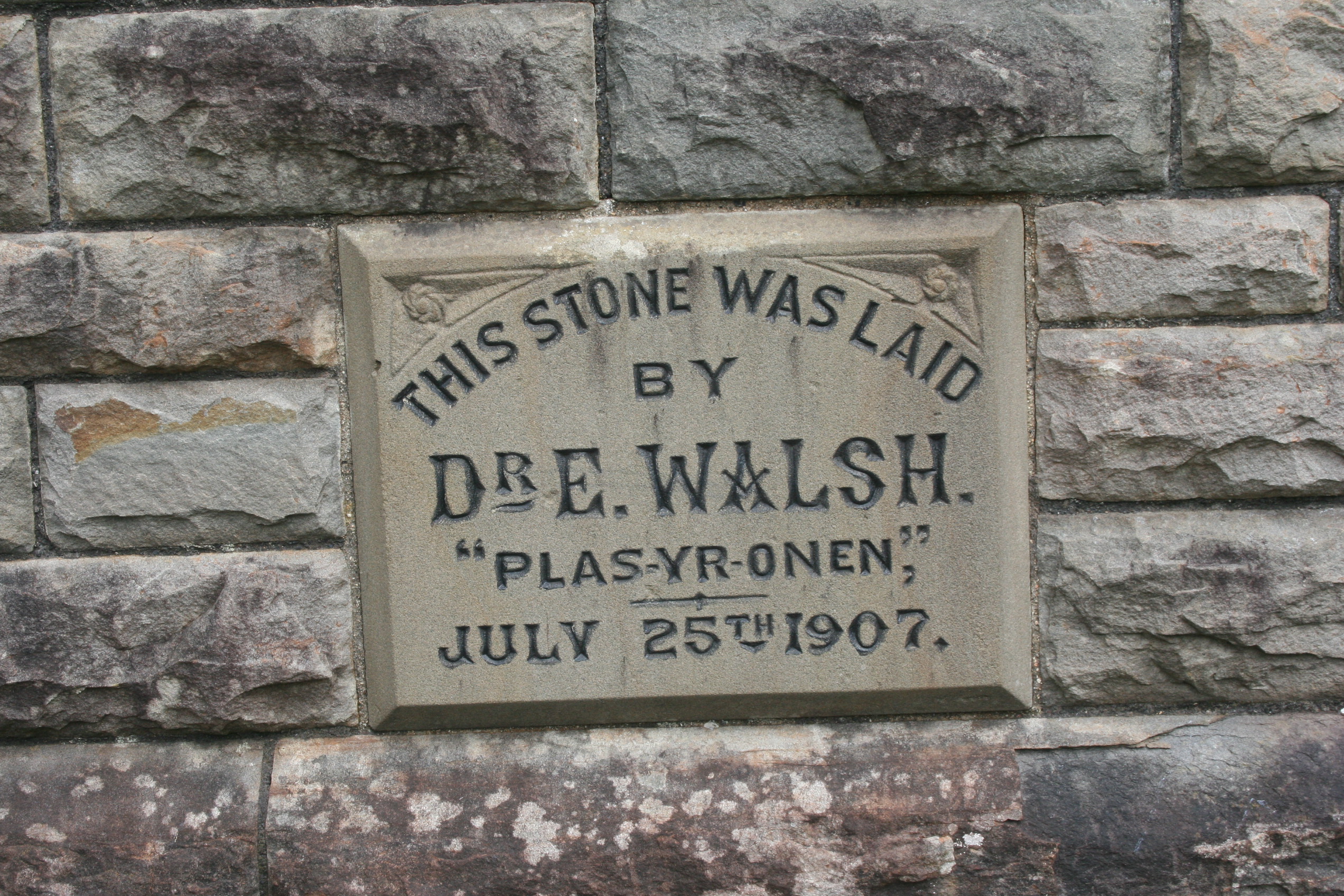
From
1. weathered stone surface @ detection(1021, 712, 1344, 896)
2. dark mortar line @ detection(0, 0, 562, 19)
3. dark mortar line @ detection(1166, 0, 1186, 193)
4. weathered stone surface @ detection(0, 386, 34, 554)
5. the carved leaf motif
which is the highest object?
dark mortar line @ detection(0, 0, 562, 19)

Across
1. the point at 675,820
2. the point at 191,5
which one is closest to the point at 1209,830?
the point at 675,820

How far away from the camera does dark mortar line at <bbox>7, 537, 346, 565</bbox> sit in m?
1.48

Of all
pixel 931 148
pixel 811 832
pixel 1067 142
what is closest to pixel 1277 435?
pixel 1067 142

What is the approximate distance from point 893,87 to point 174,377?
1321 millimetres

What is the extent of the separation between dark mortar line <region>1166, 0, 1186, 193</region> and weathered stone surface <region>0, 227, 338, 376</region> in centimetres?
146

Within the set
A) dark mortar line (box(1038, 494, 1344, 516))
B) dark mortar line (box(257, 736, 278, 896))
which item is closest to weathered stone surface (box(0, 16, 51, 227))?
dark mortar line (box(257, 736, 278, 896))

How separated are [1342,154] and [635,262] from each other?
1.21 m

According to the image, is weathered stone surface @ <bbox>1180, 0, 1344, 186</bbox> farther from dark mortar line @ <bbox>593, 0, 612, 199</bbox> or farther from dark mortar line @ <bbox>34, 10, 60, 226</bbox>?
dark mortar line @ <bbox>34, 10, 60, 226</bbox>

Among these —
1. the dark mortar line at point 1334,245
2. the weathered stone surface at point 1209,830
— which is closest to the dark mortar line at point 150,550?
the weathered stone surface at point 1209,830

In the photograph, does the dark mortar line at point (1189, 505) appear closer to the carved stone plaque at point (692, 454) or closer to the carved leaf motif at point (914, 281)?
the carved stone plaque at point (692, 454)

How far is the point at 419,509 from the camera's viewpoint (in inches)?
57.7

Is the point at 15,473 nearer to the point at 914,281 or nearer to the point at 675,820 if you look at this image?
the point at 675,820

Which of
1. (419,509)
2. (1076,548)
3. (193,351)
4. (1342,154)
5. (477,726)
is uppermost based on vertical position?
(1342,154)

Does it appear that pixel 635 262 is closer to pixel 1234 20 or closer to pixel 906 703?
pixel 906 703
